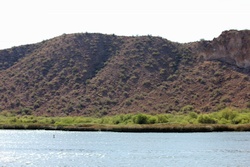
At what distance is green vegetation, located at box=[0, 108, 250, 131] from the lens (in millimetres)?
88312

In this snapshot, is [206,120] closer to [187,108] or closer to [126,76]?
[187,108]

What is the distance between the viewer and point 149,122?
96.2 m

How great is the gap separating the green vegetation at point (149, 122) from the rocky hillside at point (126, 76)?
1168cm

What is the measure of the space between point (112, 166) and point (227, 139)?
34188mm

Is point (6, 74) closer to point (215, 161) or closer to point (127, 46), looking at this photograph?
point (127, 46)

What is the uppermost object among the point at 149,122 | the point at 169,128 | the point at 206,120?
the point at 206,120

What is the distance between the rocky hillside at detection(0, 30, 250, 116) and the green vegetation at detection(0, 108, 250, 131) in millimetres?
11682

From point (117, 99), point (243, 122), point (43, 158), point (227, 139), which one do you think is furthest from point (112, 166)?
point (117, 99)

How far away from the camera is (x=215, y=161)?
5006 cm

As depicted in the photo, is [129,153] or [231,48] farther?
[231,48]

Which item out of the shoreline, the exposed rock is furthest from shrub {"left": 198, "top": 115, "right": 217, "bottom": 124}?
the exposed rock

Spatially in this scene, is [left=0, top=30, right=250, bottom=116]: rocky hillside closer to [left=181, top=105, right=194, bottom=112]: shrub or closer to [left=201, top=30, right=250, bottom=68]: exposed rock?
[left=201, top=30, right=250, bottom=68]: exposed rock

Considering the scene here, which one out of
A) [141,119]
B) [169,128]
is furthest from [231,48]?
[169,128]

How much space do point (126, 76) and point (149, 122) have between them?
34.6m
